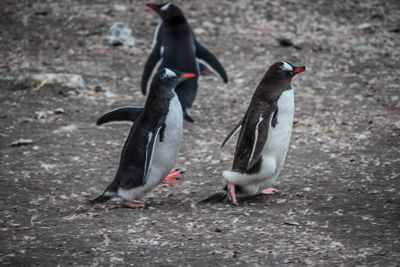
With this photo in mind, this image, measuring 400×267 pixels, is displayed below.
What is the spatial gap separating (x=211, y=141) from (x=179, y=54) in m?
0.92

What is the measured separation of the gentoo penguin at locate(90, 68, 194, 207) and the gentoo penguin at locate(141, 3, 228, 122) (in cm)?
141

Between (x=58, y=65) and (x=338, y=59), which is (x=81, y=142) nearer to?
(x=58, y=65)

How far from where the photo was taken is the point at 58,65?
241 inches

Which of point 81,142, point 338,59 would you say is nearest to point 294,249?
point 81,142

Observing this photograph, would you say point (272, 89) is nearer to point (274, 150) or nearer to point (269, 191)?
point (274, 150)

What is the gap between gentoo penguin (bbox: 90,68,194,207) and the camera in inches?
134

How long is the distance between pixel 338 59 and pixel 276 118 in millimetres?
2955

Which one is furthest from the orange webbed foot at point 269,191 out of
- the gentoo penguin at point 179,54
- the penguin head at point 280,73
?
the gentoo penguin at point 179,54

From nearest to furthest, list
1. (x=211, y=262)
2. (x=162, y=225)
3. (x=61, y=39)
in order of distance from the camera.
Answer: (x=211, y=262), (x=162, y=225), (x=61, y=39)

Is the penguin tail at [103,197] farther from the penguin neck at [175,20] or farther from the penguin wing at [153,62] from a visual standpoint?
the penguin neck at [175,20]

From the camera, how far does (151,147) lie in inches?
132

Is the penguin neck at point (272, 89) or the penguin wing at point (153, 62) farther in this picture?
the penguin wing at point (153, 62)

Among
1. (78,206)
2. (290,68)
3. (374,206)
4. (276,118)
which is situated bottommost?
(78,206)

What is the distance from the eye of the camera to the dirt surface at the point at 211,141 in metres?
2.91
